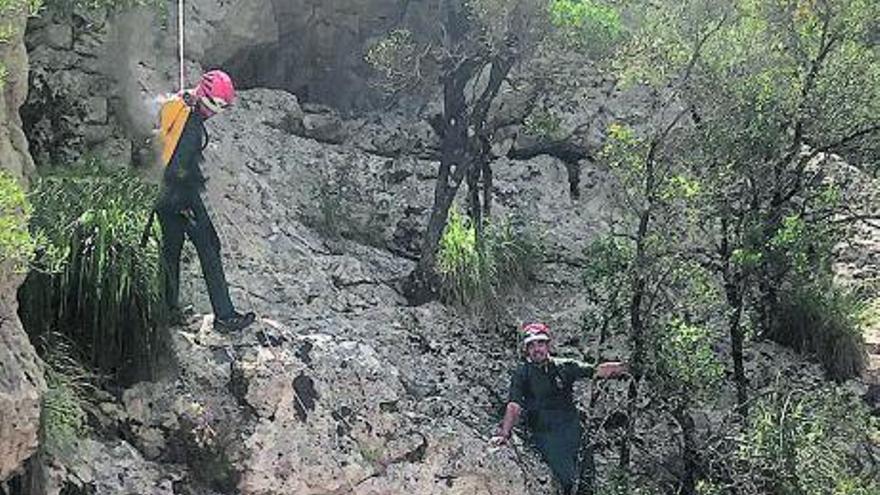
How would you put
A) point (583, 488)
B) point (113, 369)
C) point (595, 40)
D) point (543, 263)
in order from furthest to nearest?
point (543, 263) < point (595, 40) < point (583, 488) < point (113, 369)

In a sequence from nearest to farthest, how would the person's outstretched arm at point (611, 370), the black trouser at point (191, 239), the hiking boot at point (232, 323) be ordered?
the black trouser at point (191, 239) < the hiking boot at point (232, 323) < the person's outstretched arm at point (611, 370)

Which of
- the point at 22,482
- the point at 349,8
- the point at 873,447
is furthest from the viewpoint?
the point at 349,8

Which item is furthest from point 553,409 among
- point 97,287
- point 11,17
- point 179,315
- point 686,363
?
point 11,17

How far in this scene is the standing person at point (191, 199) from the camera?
6.92 m

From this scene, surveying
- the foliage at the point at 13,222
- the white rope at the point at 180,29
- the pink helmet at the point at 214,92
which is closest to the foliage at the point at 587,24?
the pink helmet at the point at 214,92

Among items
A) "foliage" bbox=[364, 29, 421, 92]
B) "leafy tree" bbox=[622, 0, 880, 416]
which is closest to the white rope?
"foliage" bbox=[364, 29, 421, 92]

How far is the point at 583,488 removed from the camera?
289 inches

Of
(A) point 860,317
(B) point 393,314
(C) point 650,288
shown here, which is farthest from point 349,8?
(A) point 860,317

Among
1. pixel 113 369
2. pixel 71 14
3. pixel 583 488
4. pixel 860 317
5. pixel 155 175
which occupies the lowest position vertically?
pixel 583 488

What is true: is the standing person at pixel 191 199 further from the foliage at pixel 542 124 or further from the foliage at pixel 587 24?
the foliage at pixel 542 124

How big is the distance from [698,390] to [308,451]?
2.55 metres

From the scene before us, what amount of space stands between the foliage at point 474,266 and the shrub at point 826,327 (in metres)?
2.17

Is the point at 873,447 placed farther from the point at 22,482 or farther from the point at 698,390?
the point at 22,482

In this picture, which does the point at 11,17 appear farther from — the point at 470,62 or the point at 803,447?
the point at 803,447
